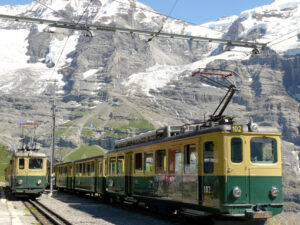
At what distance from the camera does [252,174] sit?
14.4 m

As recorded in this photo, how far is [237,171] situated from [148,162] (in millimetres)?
6183

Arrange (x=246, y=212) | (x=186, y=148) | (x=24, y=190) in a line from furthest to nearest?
1. (x=24, y=190)
2. (x=186, y=148)
3. (x=246, y=212)

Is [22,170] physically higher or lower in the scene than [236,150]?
lower

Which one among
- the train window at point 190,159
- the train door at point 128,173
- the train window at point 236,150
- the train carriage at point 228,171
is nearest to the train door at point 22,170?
the train door at point 128,173

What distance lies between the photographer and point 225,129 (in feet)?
47.1

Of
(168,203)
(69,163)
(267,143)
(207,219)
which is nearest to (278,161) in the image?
(267,143)

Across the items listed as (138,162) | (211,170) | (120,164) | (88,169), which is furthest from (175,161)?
(88,169)

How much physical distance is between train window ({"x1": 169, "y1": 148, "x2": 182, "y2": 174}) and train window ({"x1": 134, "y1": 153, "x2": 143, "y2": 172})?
3.58 m

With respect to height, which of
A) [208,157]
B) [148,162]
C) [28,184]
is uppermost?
[208,157]

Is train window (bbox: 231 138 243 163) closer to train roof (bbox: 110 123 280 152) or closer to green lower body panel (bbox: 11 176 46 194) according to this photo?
train roof (bbox: 110 123 280 152)

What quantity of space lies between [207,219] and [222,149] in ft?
9.49

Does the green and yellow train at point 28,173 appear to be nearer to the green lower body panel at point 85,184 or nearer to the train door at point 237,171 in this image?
the green lower body panel at point 85,184

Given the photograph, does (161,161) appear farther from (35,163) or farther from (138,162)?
(35,163)

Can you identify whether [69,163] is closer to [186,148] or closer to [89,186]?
[89,186]
